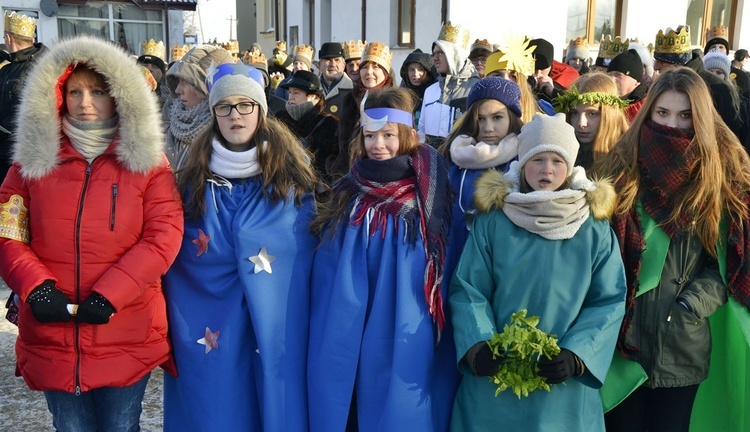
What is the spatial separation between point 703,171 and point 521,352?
1.09m

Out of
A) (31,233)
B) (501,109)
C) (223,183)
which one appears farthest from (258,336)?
(501,109)

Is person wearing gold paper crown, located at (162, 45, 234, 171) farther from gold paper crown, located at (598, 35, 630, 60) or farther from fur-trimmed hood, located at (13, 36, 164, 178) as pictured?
gold paper crown, located at (598, 35, 630, 60)

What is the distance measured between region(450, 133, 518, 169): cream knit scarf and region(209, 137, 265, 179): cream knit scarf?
3.29ft

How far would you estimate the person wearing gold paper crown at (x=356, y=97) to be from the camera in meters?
5.39

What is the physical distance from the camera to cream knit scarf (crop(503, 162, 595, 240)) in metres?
2.73

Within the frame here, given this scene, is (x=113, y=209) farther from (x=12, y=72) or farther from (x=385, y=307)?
(x=12, y=72)

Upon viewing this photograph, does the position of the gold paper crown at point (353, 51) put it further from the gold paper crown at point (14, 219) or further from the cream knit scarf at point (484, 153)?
the gold paper crown at point (14, 219)

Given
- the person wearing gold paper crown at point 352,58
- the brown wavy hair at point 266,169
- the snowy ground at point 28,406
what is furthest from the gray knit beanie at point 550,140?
the person wearing gold paper crown at point 352,58

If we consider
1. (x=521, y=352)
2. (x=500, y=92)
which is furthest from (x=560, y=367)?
(x=500, y=92)

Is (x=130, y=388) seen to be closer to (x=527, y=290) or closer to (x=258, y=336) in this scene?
(x=258, y=336)

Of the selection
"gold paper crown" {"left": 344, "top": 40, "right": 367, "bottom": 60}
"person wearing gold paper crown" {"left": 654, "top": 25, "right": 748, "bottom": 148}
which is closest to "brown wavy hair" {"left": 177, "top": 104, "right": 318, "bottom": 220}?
"person wearing gold paper crown" {"left": 654, "top": 25, "right": 748, "bottom": 148}

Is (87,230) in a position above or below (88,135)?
below

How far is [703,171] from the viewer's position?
283 centimetres

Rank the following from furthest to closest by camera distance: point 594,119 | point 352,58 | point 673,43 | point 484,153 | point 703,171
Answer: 1. point 352,58
2. point 673,43
3. point 594,119
4. point 484,153
5. point 703,171
